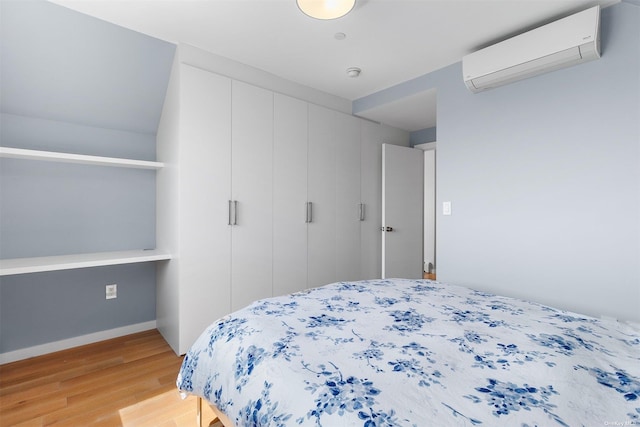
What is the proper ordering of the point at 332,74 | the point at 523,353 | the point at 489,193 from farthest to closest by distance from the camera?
the point at 332,74
the point at 489,193
the point at 523,353

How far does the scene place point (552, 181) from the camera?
2098 mm

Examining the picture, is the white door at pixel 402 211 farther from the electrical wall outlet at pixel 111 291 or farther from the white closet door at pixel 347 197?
the electrical wall outlet at pixel 111 291

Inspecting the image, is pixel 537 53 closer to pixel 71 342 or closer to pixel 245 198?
pixel 245 198

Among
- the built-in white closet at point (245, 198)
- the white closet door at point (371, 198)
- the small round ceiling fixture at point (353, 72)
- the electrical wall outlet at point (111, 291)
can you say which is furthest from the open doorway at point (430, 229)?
the electrical wall outlet at point (111, 291)

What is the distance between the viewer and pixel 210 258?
8.23ft

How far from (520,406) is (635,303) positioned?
5.39 ft

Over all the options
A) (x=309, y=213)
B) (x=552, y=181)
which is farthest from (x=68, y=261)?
(x=552, y=181)

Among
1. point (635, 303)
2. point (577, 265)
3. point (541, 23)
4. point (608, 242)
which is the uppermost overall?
point (541, 23)

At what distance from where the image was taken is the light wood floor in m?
1.71

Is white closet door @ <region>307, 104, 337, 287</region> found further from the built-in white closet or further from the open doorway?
the open doorway

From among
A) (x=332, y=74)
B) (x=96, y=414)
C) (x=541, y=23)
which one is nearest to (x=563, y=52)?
(x=541, y=23)

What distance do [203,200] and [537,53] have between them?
2.54 metres

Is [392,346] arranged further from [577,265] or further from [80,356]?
[80,356]

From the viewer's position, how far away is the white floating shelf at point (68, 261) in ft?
6.52
